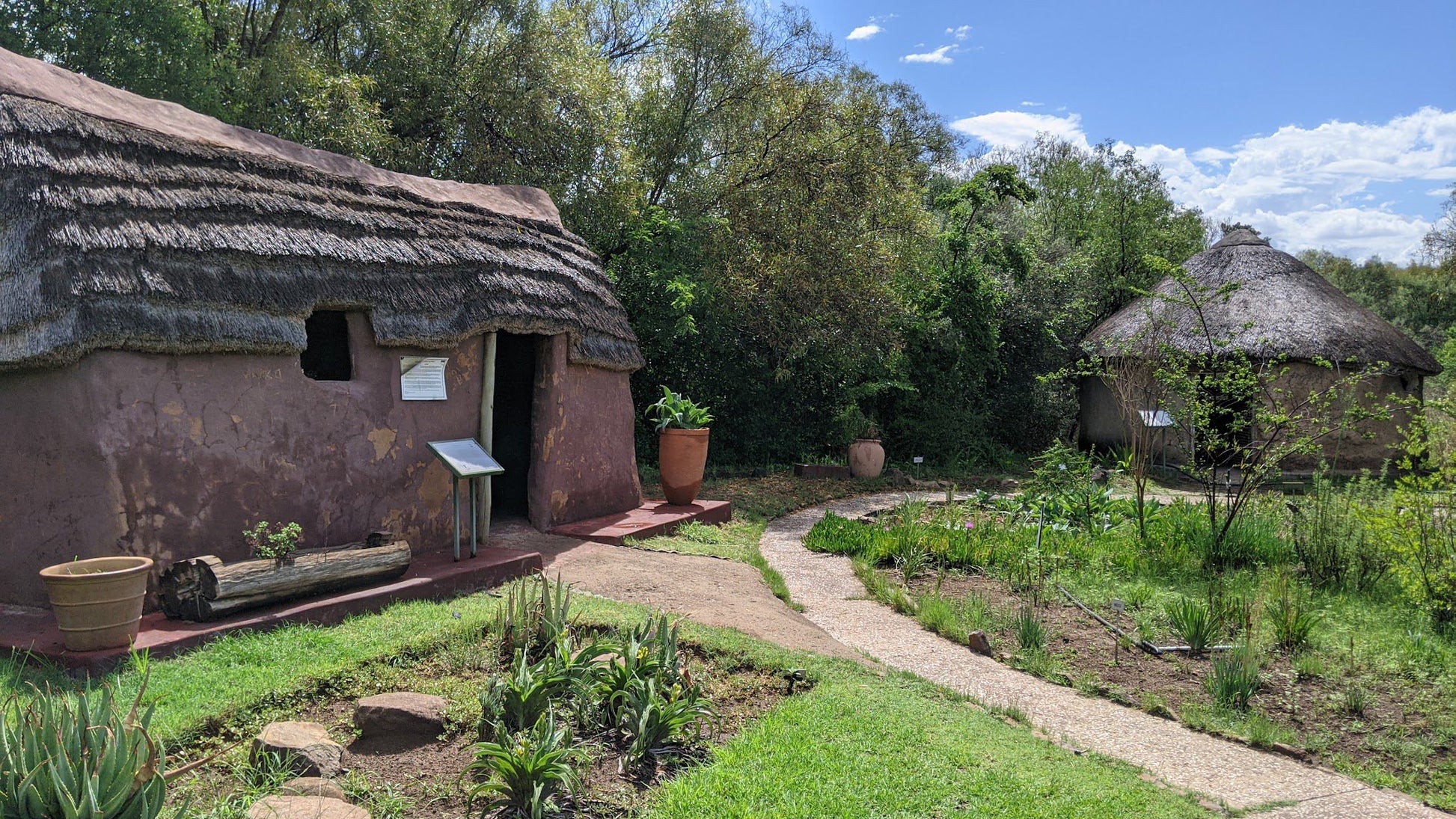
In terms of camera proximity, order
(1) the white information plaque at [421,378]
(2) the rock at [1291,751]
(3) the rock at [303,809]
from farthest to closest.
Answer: (1) the white information plaque at [421,378], (2) the rock at [1291,751], (3) the rock at [303,809]

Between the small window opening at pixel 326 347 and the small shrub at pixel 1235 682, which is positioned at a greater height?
the small window opening at pixel 326 347

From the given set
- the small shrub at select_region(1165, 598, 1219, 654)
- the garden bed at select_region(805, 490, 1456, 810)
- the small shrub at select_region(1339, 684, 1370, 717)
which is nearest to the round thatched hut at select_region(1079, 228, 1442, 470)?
the garden bed at select_region(805, 490, 1456, 810)

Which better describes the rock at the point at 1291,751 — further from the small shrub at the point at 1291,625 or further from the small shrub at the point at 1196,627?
the small shrub at the point at 1291,625

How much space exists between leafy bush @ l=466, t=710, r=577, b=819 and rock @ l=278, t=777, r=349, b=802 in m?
0.50

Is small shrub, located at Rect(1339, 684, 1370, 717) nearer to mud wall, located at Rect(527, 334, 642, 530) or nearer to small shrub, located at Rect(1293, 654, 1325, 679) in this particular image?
small shrub, located at Rect(1293, 654, 1325, 679)

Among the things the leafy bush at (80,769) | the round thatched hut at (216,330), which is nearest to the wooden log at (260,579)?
the round thatched hut at (216,330)

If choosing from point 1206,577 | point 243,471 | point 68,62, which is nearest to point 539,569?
point 243,471

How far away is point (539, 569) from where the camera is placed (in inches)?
293

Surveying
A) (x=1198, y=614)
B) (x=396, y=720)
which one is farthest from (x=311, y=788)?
(x=1198, y=614)

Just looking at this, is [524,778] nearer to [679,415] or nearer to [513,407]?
[679,415]

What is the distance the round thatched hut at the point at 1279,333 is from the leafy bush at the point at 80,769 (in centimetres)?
1450

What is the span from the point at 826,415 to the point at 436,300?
9.50 m

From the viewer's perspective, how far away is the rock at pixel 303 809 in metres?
3.14

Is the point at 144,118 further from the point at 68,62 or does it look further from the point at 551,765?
the point at 68,62
